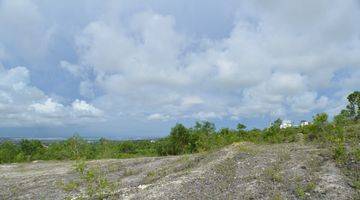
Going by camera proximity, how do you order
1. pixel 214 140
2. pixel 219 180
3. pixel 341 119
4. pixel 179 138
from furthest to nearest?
pixel 179 138 < pixel 214 140 < pixel 341 119 < pixel 219 180

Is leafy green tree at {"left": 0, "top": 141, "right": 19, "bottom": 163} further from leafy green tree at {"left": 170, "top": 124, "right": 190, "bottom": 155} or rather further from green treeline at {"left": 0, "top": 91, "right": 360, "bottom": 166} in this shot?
leafy green tree at {"left": 170, "top": 124, "right": 190, "bottom": 155}

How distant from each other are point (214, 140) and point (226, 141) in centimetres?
70

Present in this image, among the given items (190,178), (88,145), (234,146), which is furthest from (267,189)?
(88,145)

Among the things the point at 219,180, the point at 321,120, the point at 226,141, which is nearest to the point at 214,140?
the point at 226,141

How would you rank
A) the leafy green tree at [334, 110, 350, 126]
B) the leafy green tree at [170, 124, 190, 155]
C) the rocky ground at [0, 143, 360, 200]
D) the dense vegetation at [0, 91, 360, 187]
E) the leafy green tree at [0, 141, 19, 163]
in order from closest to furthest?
1. the rocky ground at [0, 143, 360, 200]
2. the dense vegetation at [0, 91, 360, 187]
3. the leafy green tree at [334, 110, 350, 126]
4. the leafy green tree at [170, 124, 190, 155]
5. the leafy green tree at [0, 141, 19, 163]

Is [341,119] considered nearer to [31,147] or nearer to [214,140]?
[214,140]

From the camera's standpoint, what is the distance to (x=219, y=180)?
13.5 meters

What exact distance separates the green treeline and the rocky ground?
1.39m

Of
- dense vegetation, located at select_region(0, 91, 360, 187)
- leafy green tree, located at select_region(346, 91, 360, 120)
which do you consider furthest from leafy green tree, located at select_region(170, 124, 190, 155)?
leafy green tree, located at select_region(346, 91, 360, 120)

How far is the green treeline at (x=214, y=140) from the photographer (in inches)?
672

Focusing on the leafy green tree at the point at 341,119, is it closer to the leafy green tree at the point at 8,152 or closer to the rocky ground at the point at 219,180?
the rocky ground at the point at 219,180

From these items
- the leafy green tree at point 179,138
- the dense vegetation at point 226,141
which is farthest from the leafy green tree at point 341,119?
the leafy green tree at point 179,138

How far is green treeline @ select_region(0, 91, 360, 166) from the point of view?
17.1 meters

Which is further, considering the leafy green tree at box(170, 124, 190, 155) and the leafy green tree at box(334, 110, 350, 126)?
the leafy green tree at box(170, 124, 190, 155)
